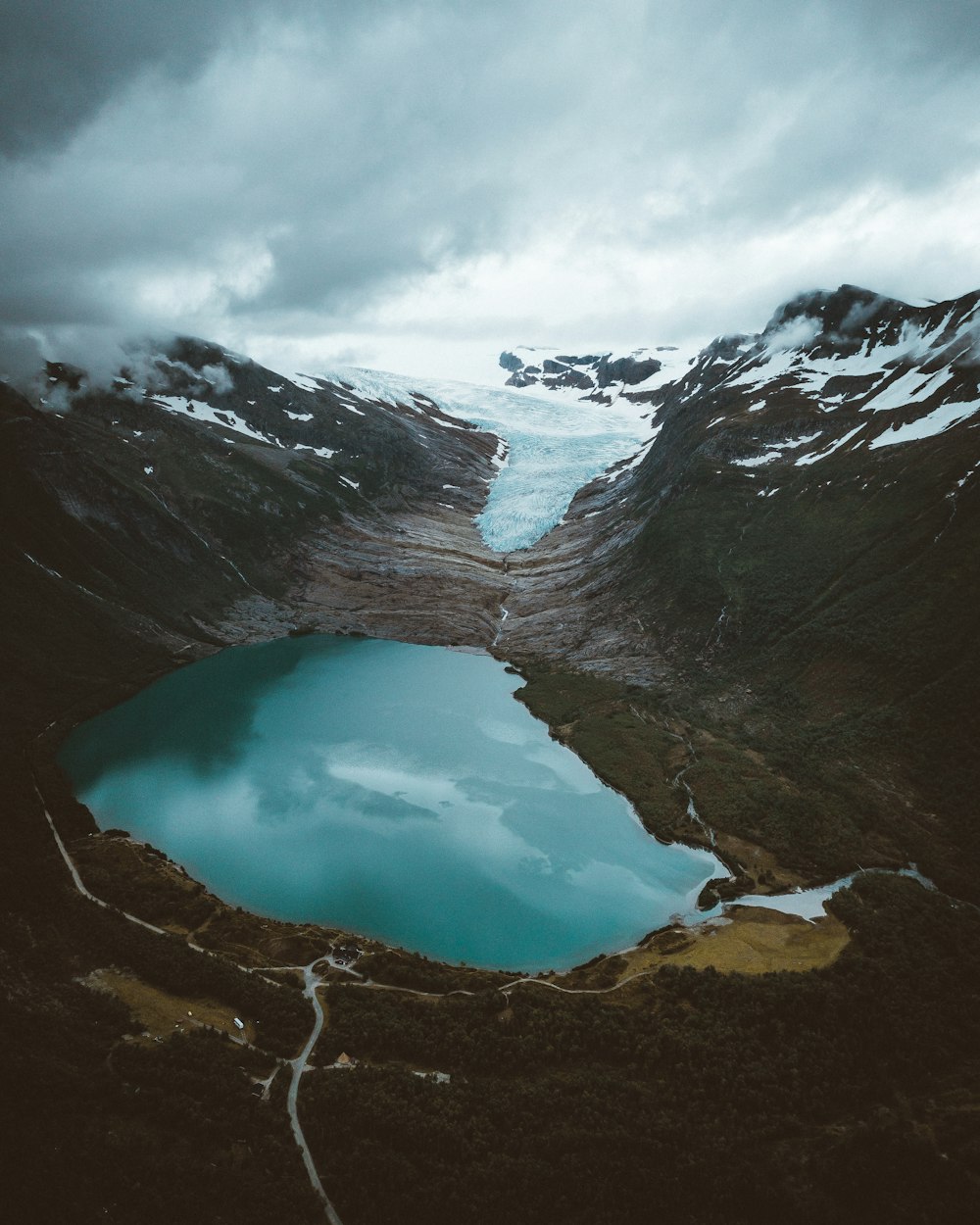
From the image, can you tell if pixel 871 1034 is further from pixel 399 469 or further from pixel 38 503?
pixel 399 469

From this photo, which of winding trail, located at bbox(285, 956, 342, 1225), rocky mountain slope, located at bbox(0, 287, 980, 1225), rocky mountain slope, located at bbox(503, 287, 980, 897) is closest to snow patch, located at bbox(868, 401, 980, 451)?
rocky mountain slope, located at bbox(503, 287, 980, 897)

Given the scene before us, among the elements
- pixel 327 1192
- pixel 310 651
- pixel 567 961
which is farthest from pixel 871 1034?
pixel 310 651

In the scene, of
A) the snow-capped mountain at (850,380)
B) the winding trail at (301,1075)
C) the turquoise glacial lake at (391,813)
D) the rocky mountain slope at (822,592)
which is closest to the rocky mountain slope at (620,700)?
the rocky mountain slope at (822,592)

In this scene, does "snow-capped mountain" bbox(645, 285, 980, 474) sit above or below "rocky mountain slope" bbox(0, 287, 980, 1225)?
above

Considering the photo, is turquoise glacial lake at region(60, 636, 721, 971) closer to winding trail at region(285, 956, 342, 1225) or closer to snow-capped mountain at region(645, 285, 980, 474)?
winding trail at region(285, 956, 342, 1225)

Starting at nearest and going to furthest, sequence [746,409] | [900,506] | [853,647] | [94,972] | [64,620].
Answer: [94,972], [853,647], [900,506], [64,620], [746,409]

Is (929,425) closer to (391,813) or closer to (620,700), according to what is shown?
(620,700)

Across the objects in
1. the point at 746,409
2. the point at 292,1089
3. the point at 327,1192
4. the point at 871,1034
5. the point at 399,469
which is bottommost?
the point at 327,1192

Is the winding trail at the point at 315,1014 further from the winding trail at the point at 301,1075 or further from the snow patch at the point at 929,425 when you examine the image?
the snow patch at the point at 929,425
